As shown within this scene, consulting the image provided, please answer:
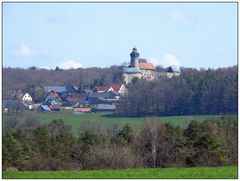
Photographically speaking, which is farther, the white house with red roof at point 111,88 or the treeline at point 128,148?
the white house with red roof at point 111,88

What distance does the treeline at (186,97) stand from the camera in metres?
31.0

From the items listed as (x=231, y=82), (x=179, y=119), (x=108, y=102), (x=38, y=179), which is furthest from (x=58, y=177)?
(x=108, y=102)

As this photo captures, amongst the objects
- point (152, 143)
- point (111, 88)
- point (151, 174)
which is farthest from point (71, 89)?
point (151, 174)

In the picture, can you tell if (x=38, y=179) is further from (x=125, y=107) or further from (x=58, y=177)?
(x=125, y=107)

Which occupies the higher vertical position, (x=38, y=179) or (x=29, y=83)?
(x=29, y=83)

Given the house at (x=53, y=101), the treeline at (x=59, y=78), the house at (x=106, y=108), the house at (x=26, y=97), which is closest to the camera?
the treeline at (x=59, y=78)

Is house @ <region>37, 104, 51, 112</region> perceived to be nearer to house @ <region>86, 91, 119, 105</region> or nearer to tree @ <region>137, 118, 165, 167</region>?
house @ <region>86, 91, 119, 105</region>

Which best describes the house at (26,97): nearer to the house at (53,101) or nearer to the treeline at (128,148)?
the house at (53,101)

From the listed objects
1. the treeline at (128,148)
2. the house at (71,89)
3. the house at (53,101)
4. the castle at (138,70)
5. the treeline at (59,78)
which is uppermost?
the castle at (138,70)

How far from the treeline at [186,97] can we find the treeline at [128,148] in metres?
10.4

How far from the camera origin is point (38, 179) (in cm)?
875

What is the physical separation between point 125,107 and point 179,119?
20.1 feet

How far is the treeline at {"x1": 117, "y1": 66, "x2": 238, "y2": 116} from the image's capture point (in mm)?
31016

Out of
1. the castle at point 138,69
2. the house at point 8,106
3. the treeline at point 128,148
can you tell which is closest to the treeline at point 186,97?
the house at point 8,106
